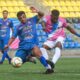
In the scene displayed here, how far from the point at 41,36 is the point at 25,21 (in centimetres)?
1228

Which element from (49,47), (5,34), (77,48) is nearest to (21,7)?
(77,48)

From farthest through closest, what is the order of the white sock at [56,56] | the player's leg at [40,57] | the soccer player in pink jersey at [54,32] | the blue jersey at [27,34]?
the soccer player in pink jersey at [54,32] < the white sock at [56,56] < the blue jersey at [27,34] < the player's leg at [40,57]

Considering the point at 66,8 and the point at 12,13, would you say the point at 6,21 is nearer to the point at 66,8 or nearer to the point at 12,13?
the point at 12,13

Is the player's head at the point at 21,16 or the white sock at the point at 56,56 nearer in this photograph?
the player's head at the point at 21,16

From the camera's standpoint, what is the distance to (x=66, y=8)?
2641 cm

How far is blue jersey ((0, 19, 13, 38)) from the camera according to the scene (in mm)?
16130

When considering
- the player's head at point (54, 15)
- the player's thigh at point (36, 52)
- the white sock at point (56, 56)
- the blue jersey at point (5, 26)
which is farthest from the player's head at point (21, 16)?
the blue jersey at point (5, 26)

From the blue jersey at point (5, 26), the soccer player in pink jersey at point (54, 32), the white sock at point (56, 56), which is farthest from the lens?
the blue jersey at point (5, 26)

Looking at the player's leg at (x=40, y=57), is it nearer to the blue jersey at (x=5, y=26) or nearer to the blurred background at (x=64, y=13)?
the blue jersey at (x=5, y=26)

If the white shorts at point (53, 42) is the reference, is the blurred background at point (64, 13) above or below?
below

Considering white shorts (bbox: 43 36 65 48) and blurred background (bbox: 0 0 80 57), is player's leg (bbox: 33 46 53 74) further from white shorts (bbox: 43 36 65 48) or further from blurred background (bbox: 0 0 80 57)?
blurred background (bbox: 0 0 80 57)

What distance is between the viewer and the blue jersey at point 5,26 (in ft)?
52.9

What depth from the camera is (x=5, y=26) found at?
16.2m

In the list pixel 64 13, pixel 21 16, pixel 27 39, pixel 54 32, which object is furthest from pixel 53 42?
pixel 64 13
